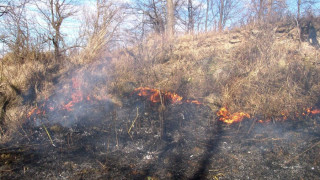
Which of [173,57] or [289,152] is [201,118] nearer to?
[289,152]

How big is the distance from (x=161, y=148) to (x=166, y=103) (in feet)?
7.05

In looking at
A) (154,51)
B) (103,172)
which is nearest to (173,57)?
(154,51)

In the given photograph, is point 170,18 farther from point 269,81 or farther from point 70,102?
point 70,102

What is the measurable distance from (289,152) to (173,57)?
5881 millimetres

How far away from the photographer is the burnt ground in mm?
3596

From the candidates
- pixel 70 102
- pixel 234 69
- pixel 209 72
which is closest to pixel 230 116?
pixel 234 69

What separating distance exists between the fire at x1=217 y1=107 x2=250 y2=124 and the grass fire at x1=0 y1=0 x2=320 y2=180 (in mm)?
25

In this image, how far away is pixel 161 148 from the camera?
4.38 metres

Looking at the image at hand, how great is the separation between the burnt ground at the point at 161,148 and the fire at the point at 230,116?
0.58 ft

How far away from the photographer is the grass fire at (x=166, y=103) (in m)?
3.84

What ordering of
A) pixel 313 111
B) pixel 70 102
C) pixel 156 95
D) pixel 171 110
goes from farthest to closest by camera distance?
1. pixel 156 95
2. pixel 70 102
3. pixel 171 110
4. pixel 313 111

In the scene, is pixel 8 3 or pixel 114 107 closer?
pixel 114 107

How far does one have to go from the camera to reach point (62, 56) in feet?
28.7

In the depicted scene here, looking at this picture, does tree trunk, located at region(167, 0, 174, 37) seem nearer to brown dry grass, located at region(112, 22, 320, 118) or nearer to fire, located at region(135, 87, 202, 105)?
brown dry grass, located at region(112, 22, 320, 118)
